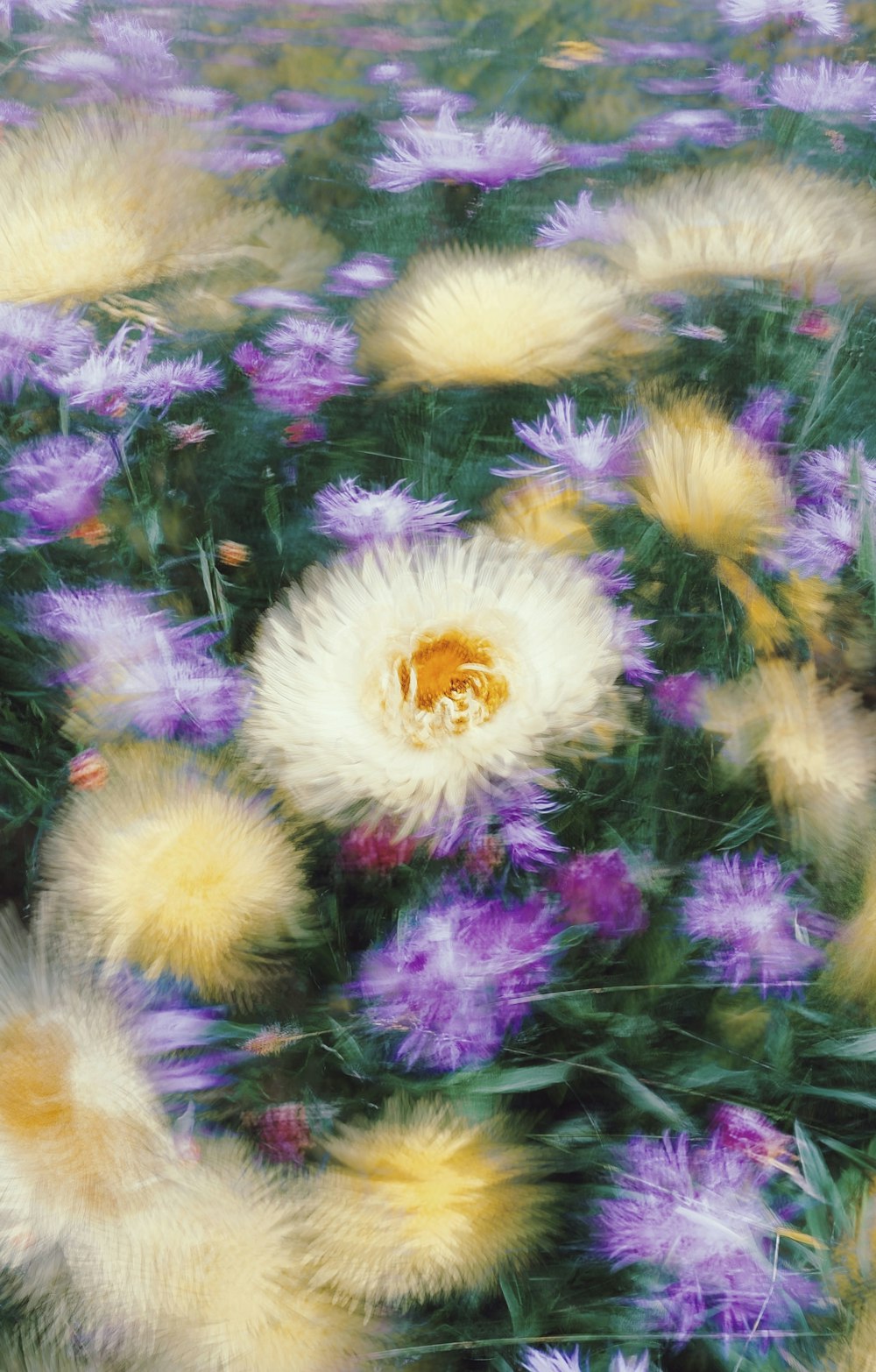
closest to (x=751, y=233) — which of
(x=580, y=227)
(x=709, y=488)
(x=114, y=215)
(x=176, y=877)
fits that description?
(x=580, y=227)

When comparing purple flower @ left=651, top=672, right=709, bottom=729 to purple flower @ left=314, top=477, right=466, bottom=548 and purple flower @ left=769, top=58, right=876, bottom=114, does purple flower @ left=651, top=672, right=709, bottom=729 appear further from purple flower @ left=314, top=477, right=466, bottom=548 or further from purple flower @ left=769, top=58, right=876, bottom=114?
purple flower @ left=769, top=58, right=876, bottom=114

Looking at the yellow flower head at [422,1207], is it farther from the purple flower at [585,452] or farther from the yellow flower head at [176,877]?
the purple flower at [585,452]

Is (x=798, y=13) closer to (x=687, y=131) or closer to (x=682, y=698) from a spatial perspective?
(x=687, y=131)

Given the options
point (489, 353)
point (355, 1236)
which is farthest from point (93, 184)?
point (355, 1236)

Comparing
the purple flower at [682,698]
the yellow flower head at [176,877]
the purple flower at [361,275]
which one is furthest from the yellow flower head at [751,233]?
the yellow flower head at [176,877]

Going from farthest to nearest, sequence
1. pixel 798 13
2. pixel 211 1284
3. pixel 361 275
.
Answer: pixel 798 13
pixel 361 275
pixel 211 1284

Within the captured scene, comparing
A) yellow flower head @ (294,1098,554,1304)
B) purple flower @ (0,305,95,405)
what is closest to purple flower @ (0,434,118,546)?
purple flower @ (0,305,95,405)

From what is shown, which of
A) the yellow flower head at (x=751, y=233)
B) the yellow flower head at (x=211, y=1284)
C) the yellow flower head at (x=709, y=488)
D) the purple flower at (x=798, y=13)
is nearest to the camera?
the yellow flower head at (x=211, y=1284)

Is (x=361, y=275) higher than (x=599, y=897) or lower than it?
higher

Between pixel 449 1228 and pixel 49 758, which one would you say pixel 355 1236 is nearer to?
pixel 449 1228
